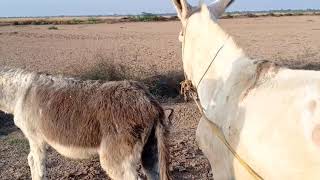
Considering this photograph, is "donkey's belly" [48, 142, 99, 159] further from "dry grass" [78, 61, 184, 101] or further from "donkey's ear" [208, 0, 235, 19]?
"dry grass" [78, 61, 184, 101]

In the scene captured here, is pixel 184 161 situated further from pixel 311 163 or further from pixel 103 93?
pixel 311 163

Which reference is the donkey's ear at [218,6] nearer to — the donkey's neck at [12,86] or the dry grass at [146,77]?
the donkey's neck at [12,86]

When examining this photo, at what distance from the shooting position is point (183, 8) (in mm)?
3869

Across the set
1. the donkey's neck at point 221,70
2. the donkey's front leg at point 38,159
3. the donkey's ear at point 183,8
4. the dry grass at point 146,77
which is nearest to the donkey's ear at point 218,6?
the donkey's ear at point 183,8

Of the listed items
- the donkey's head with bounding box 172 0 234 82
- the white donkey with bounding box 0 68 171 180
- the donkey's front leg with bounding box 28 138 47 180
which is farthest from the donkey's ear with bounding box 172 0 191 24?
the donkey's front leg with bounding box 28 138 47 180

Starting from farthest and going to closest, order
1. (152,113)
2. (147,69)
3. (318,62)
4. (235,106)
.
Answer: (318,62) → (147,69) → (152,113) → (235,106)

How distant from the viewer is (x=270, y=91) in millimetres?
2885

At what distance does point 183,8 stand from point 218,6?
29 centimetres

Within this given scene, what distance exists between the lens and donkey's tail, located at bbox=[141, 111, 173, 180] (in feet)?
16.1

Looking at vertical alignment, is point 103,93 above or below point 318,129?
below

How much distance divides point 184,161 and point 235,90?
445 centimetres

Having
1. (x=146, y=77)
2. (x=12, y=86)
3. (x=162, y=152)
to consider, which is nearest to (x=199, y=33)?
(x=162, y=152)

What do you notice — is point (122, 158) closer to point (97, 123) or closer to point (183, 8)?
point (97, 123)

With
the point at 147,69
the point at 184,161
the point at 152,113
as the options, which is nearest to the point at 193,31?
the point at 152,113
